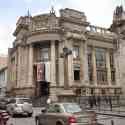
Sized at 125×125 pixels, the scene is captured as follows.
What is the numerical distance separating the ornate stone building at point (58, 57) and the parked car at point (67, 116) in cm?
3144

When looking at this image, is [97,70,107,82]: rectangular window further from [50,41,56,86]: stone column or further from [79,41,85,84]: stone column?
[50,41,56,86]: stone column

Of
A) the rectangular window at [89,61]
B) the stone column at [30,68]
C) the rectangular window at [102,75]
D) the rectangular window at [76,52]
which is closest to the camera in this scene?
the stone column at [30,68]

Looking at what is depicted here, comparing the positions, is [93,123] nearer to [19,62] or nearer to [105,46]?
[19,62]

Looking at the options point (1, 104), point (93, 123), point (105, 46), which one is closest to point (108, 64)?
point (105, 46)

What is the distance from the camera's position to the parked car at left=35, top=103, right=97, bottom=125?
1015cm

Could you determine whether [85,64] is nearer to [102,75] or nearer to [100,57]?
→ [102,75]

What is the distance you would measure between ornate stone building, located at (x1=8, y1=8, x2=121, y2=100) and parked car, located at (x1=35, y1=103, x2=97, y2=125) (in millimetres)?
31437

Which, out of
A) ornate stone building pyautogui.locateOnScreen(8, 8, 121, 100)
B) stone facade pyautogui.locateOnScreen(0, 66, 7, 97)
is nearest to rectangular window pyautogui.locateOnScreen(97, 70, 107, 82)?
ornate stone building pyautogui.locateOnScreen(8, 8, 121, 100)

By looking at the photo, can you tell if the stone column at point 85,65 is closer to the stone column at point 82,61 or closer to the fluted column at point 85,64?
the fluted column at point 85,64

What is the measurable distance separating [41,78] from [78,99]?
43.7 feet

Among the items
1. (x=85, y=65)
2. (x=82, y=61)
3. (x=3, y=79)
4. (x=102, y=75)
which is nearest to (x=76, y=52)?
(x=82, y=61)

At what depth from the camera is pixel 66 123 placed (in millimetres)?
10133

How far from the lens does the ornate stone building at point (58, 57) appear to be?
151ft

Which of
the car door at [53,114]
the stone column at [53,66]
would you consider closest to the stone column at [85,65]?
the stone column at [53,66]
